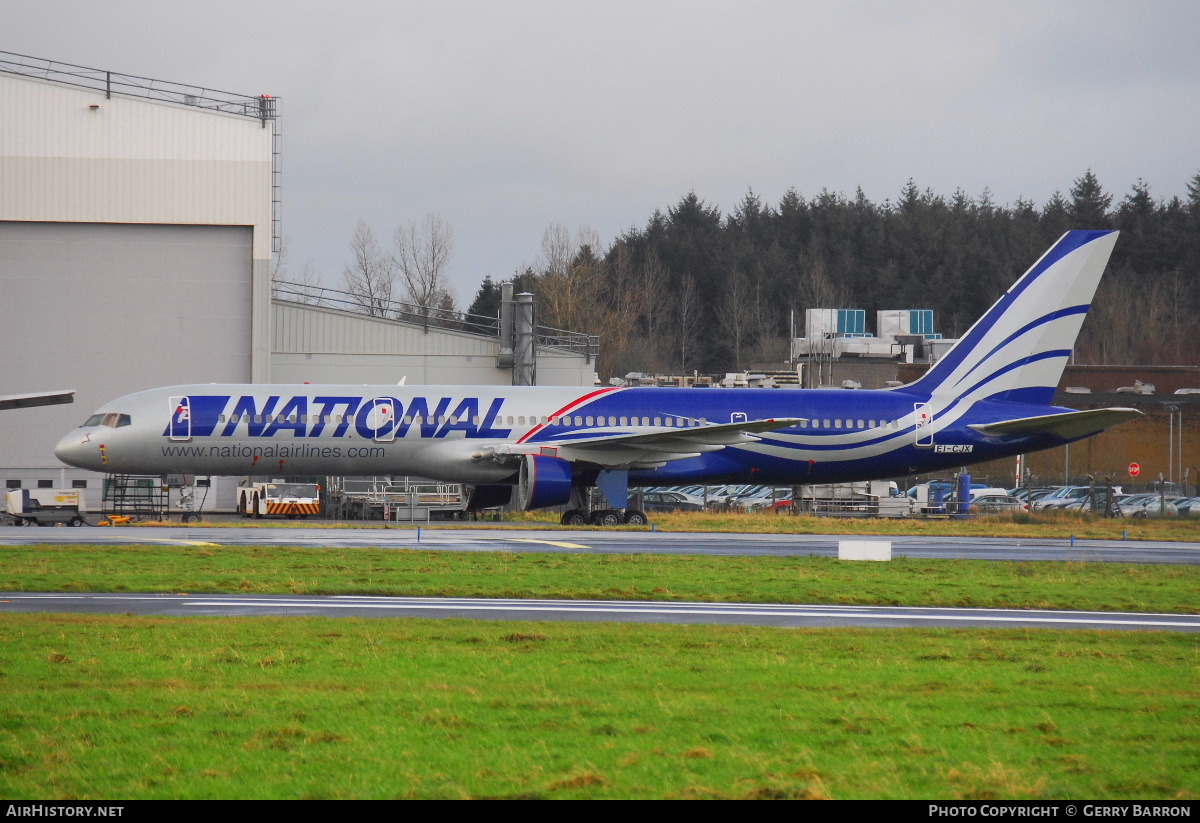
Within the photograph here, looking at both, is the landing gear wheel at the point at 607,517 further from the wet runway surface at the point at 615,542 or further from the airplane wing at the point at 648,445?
the wet runway surface at the point at 615,542

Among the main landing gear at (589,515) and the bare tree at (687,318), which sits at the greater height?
the bare tree at (687,318)

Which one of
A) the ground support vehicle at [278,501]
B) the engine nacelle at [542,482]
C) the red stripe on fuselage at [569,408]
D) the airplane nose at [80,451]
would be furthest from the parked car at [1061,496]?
the airplane nose at [80,451]

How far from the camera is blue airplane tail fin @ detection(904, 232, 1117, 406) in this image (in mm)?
→ 37062

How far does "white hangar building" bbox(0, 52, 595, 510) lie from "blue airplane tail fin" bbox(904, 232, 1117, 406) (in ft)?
81.6

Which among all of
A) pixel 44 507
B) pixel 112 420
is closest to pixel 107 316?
pixel 44 507

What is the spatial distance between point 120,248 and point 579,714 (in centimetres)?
4312

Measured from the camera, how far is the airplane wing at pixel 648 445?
109 ft

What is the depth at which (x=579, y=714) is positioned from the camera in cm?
890

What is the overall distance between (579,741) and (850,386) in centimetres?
4928

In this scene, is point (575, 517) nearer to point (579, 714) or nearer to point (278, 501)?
point (278, 501)

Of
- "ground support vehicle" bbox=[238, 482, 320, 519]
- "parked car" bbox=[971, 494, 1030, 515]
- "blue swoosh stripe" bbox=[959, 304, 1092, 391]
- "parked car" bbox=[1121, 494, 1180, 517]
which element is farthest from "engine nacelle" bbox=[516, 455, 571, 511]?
"parked car" bbox=[1121, 494, 1180, 517]

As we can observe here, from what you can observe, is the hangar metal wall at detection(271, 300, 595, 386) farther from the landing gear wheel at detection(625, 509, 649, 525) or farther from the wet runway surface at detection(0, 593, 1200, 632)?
the wet runway surface at detection(0, 593, 1200, 632)

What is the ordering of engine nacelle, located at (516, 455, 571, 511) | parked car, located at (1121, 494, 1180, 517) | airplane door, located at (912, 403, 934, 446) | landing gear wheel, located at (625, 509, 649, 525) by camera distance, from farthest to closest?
parked car, located at (1121, 494, 1180, 517) → airplane door, located at (912, 403, 934, 446) → landing gear wheel, located at (625, 509, 649, 525) → engine nacelle, located at (516, 455, 571, 511)

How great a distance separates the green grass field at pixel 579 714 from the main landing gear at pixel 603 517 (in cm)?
2157
